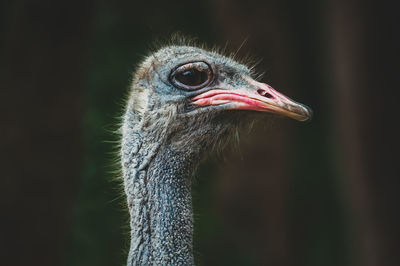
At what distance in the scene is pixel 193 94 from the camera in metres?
3.51

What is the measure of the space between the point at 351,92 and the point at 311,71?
311 centimetres

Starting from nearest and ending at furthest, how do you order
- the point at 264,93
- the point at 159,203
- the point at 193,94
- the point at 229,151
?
the point at 159,203 < the point at 264,93 < the point at 193,94 < the point at 229,151

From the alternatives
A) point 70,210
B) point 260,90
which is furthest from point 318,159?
point 260,90

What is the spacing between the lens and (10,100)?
6137 mm

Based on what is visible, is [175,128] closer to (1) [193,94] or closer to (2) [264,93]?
(1) [193,94]

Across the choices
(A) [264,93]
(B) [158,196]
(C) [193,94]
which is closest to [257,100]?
(A) [264,93]

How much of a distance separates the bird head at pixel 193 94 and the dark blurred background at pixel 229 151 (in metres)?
0.44

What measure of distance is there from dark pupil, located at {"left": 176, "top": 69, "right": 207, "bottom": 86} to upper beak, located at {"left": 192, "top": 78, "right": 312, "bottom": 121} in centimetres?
7

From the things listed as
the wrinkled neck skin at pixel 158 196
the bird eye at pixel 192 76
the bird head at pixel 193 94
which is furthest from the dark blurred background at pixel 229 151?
the wrinkled neck skin at pixel 158 196

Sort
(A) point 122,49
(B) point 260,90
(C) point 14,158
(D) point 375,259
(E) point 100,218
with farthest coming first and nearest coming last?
(D) point 375,259 → (A) point 122,49 → (E) point 100,218 → (C) point 14,158 → (B) point 260,90

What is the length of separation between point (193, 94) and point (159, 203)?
0.60 m

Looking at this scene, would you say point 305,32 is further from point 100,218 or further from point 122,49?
point 100,218

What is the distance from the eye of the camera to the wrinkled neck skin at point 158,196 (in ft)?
10.5

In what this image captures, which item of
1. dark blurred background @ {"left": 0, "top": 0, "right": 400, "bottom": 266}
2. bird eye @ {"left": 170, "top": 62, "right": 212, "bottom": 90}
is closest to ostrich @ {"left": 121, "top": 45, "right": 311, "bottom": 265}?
bird eye @ {"left": 170, "top": 62, "right": 212, "bottom": 90}
